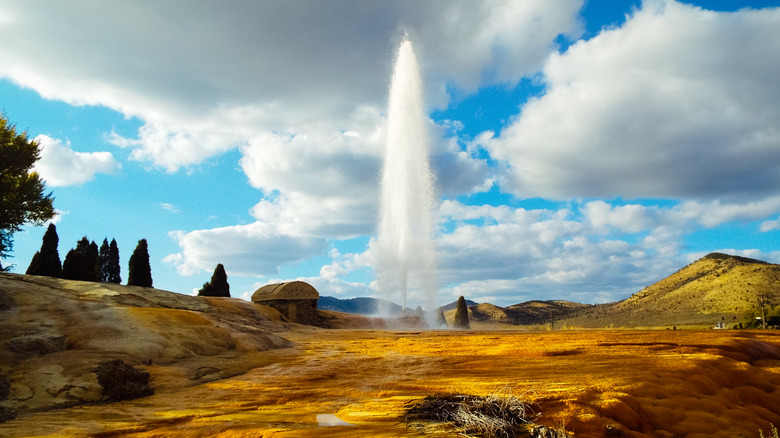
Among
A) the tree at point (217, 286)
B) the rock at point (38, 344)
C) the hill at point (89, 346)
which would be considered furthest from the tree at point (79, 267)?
the rock at point (38, 344)

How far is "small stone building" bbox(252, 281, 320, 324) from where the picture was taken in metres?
33.8

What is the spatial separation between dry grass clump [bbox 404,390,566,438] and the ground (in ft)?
0.81

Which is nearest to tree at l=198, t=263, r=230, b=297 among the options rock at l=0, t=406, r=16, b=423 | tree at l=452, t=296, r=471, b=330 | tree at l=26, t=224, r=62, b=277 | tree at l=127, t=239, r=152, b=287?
tree at l=127, t=239, r=152, b=287

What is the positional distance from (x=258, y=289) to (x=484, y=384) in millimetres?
30299

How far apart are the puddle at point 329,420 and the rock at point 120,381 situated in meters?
5.27

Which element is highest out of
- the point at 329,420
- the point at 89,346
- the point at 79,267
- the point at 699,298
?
the point at 79,267

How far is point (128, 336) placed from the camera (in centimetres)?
1295

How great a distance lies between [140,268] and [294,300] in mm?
11687

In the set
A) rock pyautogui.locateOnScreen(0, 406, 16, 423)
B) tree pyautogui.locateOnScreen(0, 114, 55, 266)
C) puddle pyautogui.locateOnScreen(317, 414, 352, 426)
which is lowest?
rock pyautogui.locateOnScreen(0, 406, 16, 423)

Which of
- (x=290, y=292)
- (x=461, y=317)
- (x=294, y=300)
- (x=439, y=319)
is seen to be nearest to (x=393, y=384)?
(x=294, y=300)

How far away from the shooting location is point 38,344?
1152 centimetres

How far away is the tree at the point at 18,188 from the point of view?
85.0 feet

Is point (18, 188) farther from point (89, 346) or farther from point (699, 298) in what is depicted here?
point (699, 298)

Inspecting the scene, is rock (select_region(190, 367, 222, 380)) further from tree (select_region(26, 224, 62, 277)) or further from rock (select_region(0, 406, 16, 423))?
tree (select_region(26, 224, 62, 277))
